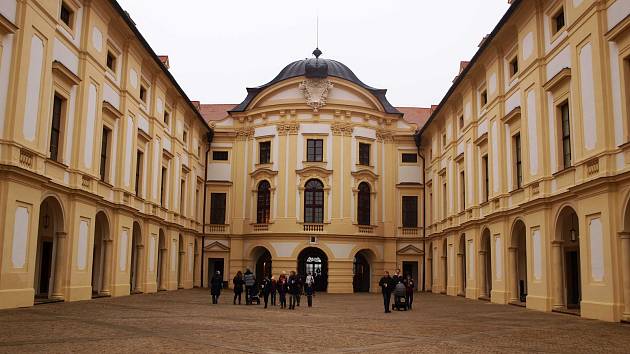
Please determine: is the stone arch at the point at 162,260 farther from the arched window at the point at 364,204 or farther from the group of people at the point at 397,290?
the group of people at the point at 397,290

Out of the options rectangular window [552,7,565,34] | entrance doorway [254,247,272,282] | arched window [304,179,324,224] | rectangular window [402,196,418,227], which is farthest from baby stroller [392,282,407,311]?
rectangular window [402,196,418,227]

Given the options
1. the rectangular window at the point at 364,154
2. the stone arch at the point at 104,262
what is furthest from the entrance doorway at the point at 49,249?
the rectangular window at the point at 364,154

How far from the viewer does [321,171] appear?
4400 cm

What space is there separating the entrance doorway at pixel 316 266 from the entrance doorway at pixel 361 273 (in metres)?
2.25

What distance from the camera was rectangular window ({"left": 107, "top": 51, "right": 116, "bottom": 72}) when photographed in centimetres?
2756

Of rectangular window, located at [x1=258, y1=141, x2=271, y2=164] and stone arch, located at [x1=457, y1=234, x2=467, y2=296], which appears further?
rectangular window, located at [x1=258, y1=141, x2=271, y2=164]

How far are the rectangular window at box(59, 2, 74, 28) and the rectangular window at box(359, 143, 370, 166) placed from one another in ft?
84.6

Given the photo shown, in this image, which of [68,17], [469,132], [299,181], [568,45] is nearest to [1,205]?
[68,17]

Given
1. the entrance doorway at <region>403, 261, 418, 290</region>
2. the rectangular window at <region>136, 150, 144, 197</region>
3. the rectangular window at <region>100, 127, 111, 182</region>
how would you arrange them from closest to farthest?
the rectangular window at <region>100, 127, 111, 182</region> → the rectangular window at <region>136, 150, 144, 197</region> → the entrance doorway at <region>403, 261, 418, 290</region>

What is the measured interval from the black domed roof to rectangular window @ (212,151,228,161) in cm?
340

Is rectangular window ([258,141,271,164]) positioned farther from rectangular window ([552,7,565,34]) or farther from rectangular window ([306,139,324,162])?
rectangular window ([552,7,565,34])

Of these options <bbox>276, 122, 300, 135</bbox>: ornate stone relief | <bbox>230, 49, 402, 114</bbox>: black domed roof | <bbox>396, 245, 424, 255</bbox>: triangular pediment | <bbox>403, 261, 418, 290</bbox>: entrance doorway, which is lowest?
<bbox>403, 261, 418, 290</bbox>: entrance doorway

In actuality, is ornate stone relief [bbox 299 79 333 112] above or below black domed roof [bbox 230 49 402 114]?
below

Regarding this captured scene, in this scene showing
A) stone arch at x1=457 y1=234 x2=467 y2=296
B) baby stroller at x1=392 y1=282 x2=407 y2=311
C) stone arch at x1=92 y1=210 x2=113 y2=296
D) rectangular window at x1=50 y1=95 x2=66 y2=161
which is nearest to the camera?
rectangular window at x1=50 y1=95 x2=66 y2=161
